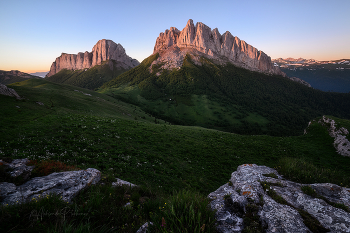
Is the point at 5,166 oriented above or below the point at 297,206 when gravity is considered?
above

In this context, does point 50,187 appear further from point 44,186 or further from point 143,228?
point 143,228

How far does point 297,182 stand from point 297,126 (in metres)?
208

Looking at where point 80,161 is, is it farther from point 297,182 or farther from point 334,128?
point 334,128

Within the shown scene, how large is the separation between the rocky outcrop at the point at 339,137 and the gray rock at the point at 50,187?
38.1 m

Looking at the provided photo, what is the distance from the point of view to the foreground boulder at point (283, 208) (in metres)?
4.47

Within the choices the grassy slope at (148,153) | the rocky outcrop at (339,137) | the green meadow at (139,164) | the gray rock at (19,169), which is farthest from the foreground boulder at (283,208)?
the rocky outcrop at (339,137)

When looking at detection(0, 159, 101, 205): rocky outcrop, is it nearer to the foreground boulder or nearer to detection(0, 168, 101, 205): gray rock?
detection(0, 168, 101, 205): gray rock

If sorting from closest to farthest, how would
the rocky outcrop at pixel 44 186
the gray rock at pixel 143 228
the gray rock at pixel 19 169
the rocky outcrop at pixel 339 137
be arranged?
the gray rock at pixel 143 228
the rocky outcrop at pixel 44 186
the gray rock at pixel 19 169
the rocky outcrop at pixel 339 137

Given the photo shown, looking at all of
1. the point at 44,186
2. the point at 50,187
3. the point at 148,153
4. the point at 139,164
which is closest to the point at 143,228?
the point at 50,187

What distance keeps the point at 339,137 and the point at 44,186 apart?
43.5 metres

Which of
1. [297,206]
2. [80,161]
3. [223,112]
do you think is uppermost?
[297,206]

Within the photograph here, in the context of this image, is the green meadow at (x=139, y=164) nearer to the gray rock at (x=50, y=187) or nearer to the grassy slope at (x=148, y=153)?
the grassy slope at (x=148, y=153)

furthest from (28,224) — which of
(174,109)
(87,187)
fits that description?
(174,109)

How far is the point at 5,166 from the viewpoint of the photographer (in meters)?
7.01
